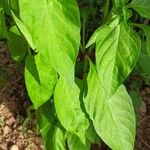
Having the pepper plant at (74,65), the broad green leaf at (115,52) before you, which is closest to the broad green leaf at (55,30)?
the pepper plant at (74,65)

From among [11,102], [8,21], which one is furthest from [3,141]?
[8,21]

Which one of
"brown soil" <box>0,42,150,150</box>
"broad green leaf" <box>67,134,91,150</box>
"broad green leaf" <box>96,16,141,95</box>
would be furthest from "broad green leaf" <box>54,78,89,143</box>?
"brown soil" <box>0,42,150,150</box>

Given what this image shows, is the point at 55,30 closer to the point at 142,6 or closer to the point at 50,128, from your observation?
the point at 142,6

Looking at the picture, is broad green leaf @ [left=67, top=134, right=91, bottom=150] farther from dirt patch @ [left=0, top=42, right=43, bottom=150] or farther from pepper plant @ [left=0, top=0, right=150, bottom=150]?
dirt patch @ [left=0, top=42, right=43, bottom=150]

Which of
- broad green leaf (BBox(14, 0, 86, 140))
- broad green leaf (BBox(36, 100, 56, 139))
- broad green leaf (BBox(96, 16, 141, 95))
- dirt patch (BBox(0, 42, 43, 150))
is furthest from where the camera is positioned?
dirt patch (BBox(0, 42, 43, 150))

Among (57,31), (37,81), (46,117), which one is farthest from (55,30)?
(46,117)

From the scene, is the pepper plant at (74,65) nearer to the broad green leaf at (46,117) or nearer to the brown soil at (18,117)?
the broad green leaf at (46,117)

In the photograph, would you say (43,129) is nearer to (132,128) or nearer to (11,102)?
(132,128)
